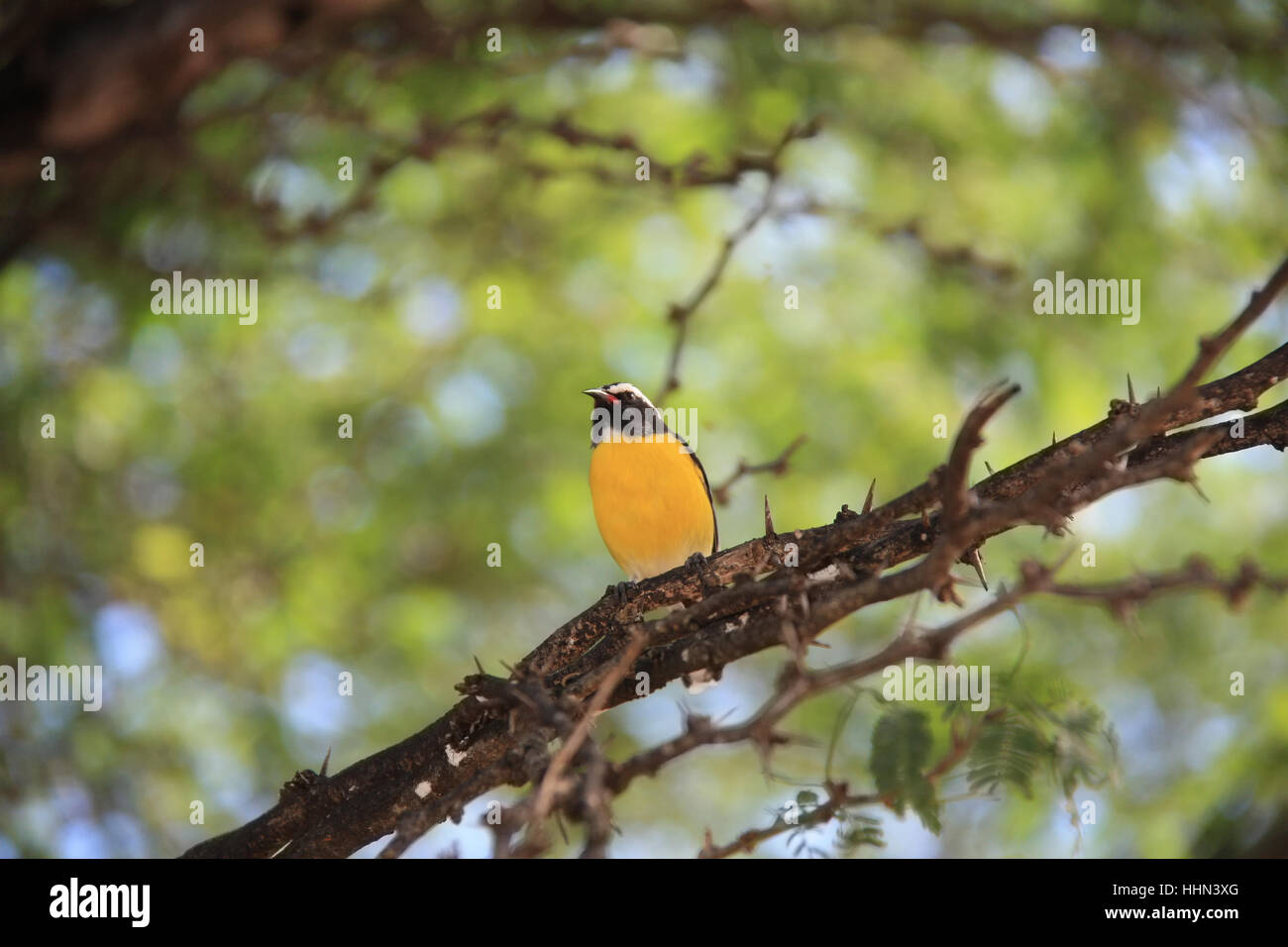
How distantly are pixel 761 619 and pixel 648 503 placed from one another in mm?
4471

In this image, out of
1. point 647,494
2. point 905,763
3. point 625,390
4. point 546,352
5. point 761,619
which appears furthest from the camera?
point 546,352

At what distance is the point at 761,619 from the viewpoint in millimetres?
3025

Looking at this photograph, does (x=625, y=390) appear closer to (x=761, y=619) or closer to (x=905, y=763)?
(x=761, y=619)

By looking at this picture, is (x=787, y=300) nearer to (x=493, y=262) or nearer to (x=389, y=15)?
(x=493, y=262)

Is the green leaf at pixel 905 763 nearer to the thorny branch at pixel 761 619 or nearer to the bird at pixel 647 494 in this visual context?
the thorny branch at pixel 761 619

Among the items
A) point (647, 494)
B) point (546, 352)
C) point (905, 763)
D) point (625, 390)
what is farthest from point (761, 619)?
point (546, 352)

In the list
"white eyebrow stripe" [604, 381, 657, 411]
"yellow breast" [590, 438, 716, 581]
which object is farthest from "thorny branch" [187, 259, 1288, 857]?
"white eyebrow stripe" [604, 381, 657, 411]

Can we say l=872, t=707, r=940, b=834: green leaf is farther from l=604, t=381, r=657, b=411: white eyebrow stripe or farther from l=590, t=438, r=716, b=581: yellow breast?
l=604, t=381, r=657, b=411: white eyebrow stripe

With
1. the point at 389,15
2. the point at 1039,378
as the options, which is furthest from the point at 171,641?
the point at 1039,378

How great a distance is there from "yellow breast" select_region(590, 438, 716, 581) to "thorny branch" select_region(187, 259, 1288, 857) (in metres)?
3.50

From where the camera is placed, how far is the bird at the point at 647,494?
7512 mm

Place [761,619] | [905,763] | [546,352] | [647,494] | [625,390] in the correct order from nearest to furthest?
1. [905,763]
2. [761,619]
3. [647,494]
4. [625,390]
5. [546,352]

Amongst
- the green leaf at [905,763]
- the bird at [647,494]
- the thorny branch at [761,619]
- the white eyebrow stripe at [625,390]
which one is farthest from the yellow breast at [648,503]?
the green leaf at [905,763]

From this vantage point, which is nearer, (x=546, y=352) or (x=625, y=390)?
(x=625, y=390)
